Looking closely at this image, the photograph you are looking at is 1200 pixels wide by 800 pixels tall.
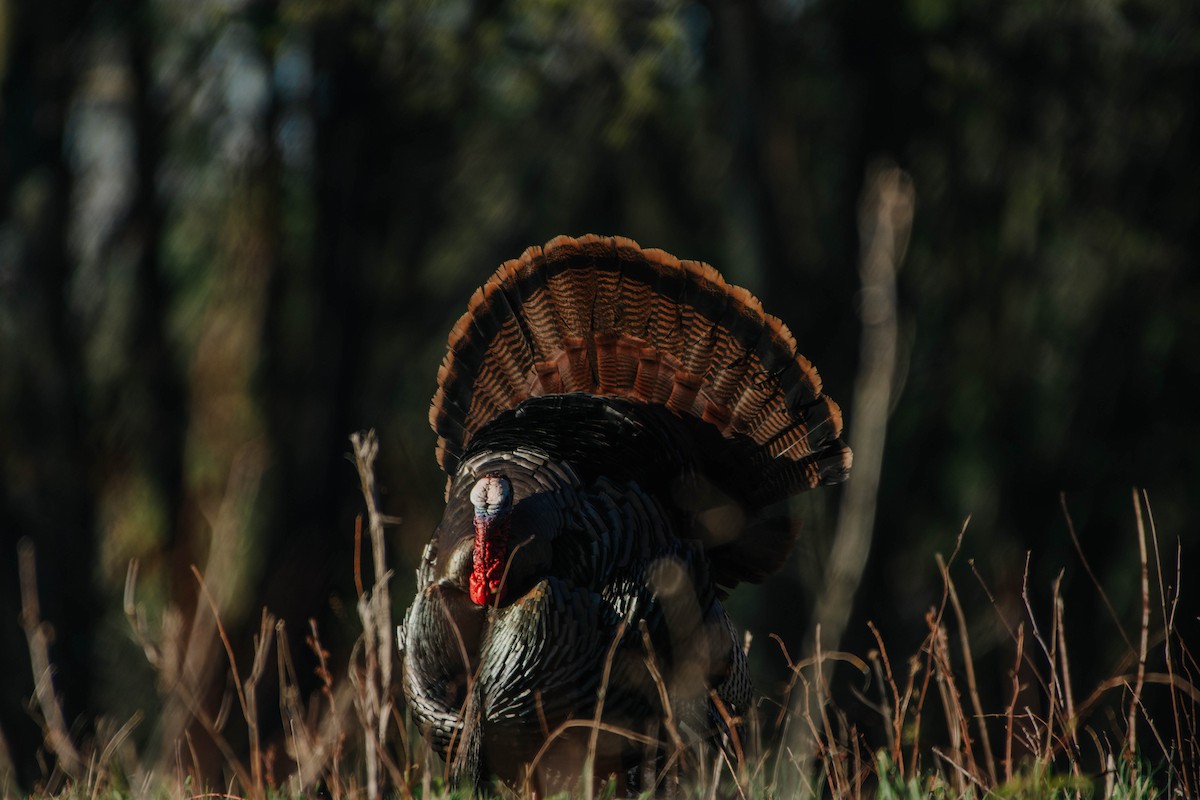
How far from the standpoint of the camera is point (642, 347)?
16.8 ft

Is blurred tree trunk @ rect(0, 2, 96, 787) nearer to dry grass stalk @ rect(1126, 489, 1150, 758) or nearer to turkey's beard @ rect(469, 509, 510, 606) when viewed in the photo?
turkey's beard @ rect(469, 509, 510, 606)

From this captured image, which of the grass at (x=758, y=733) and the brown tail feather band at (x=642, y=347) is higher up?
the brown tail feather band at (x=642, y=347)

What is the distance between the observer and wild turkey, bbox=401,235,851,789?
12.1 ft

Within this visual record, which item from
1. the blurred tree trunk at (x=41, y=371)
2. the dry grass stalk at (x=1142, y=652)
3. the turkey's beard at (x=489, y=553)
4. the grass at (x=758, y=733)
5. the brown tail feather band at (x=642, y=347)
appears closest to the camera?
the grass at (x=758, y=733)

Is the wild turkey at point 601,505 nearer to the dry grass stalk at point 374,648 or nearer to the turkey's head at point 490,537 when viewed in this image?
the turkey's head at point 490,537

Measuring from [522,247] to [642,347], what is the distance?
5871 mm

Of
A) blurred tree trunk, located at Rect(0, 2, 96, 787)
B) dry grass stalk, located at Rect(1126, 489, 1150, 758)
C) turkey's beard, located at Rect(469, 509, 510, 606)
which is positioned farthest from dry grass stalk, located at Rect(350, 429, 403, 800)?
blurred tree trunk, located at Rect(0, 2, 96, 787)

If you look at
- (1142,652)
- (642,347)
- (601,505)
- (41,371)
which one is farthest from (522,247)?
(1142,652)

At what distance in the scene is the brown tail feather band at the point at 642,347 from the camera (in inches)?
197

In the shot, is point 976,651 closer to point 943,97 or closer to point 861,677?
point 861,677

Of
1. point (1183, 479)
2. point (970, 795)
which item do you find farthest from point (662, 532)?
point (1183, 479)

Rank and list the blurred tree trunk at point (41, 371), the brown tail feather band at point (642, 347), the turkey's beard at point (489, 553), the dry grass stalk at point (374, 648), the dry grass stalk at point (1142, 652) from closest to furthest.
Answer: the dry grass stalk at point (374, 648)
the dry grass stalk at point (1142, 652)
the turkey's beard at point (489, 553)
the brown tail feather band at point (642, 347)
the blurred tree trunk at point (41, 371)

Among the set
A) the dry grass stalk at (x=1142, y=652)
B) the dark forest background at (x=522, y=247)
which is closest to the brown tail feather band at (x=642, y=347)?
the dry grass stalk at (x=1142, y=652)

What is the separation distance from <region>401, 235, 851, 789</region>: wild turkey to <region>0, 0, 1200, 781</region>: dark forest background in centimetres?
412
